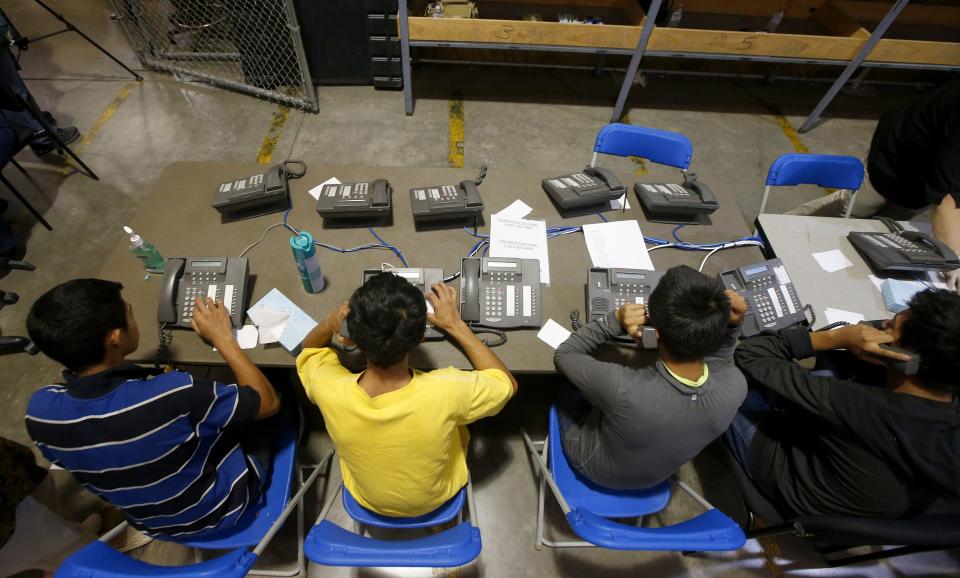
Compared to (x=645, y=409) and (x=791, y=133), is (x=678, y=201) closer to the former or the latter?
(x=645, y=409)

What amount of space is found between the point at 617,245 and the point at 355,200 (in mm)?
1201

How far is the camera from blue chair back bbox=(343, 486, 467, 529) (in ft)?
5.27

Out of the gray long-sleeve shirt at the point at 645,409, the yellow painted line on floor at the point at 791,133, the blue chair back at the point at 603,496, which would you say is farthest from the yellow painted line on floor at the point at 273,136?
the yellow painted line on floor at the point at 791,133

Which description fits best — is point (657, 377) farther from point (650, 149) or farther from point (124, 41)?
point (124, 41)

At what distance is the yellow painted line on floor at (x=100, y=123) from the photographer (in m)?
3.58

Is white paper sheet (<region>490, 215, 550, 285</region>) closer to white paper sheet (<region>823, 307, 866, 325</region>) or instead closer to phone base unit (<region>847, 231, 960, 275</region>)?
white paper sheet (<region>823, 307, 866, 325</region>)

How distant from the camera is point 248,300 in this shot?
5.83 feet

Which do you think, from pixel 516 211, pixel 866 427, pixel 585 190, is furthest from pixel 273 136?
pixel 866 427

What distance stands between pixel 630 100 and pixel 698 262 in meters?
3.00

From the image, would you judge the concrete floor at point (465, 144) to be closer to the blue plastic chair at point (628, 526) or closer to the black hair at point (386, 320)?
the blue plastic chair at point (628, 526)

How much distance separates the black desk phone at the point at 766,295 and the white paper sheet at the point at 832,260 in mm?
303

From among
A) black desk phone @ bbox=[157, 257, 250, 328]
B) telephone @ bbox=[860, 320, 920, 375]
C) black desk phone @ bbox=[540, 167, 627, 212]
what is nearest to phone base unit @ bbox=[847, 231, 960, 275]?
telephone @ bbox=[860, 320, 920, 375]

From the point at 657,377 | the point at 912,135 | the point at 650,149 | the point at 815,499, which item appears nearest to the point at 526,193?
the point at 650,149

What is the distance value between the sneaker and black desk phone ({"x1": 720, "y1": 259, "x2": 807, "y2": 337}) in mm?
4781
